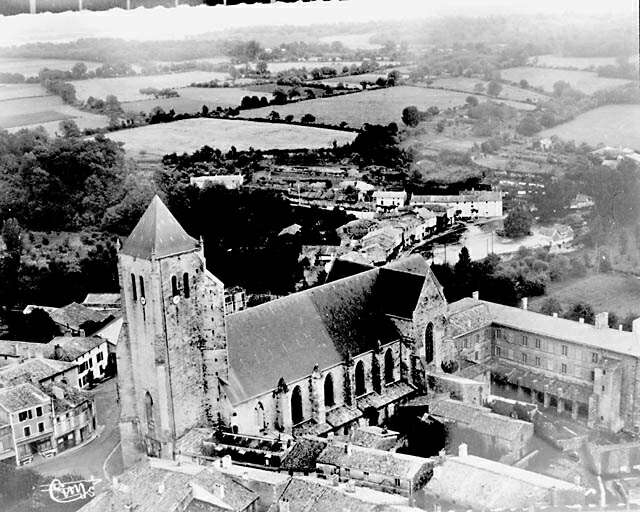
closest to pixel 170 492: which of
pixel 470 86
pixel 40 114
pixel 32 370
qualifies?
pixel 32 370

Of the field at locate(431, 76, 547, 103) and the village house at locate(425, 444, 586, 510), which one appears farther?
the field at locate(431, 76, 547, 103)

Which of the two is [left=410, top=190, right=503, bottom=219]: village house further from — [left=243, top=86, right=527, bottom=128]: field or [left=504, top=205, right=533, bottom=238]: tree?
[left=243, top=86, right=527, bottom=128]: field

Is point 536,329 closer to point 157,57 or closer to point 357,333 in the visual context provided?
point 357,333

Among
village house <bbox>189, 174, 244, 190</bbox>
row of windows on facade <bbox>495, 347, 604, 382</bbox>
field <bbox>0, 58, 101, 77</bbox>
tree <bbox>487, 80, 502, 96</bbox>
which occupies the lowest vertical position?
row of windows on facade <bbox>495, 347, 604, 382</bbox>

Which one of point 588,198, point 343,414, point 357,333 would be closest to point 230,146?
point 357,333

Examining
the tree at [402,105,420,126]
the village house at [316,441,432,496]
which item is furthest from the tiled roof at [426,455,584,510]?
the tree at [402,105,420,126]

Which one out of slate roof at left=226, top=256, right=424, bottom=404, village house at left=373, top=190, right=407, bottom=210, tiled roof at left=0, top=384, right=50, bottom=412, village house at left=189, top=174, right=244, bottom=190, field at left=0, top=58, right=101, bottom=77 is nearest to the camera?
field at left=0, top=58, right=101, bottom=77

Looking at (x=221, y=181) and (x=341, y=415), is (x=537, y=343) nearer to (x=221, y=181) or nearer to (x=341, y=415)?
(x=341, y=415)
